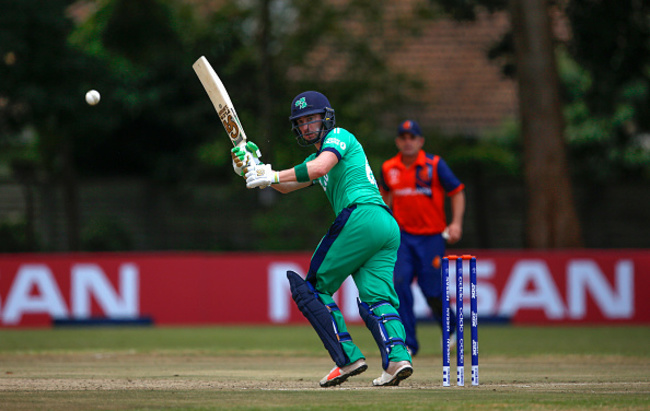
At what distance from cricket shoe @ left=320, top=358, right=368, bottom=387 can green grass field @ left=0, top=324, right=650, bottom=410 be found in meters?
0.09

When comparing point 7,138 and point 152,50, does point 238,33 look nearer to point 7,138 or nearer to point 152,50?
point 152,50

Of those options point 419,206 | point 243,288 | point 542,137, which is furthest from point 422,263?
point 542,137

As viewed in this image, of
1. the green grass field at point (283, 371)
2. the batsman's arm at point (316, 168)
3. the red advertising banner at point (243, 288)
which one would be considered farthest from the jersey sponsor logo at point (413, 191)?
the red advertising banner at point (243, 288)

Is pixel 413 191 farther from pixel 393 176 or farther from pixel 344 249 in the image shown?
pixel 344 249

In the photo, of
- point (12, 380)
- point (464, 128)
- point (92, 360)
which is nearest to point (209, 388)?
point (12, 380)

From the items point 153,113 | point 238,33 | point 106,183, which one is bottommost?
point 106,183

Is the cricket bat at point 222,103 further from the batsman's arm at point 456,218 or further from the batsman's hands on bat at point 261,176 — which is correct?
the batsman's arm at point 456,218

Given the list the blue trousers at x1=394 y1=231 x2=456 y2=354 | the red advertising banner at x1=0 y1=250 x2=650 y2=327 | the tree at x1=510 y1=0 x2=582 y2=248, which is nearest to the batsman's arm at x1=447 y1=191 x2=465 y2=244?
the blue trousers at x1=394 y1=231 x2=456 y2=354

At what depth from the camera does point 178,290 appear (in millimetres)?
14203

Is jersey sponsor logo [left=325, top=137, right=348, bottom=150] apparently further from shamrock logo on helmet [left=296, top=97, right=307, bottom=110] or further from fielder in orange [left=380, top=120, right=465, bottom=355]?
fielder in orange [left=380, top=120, right=465, bottom=355]

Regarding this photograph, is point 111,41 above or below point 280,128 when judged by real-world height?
above

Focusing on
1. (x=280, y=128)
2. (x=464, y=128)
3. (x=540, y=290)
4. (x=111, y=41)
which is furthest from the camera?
(x=464, y=128)

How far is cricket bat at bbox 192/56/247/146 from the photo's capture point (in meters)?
7.00

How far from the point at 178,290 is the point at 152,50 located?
5940 millimetres
